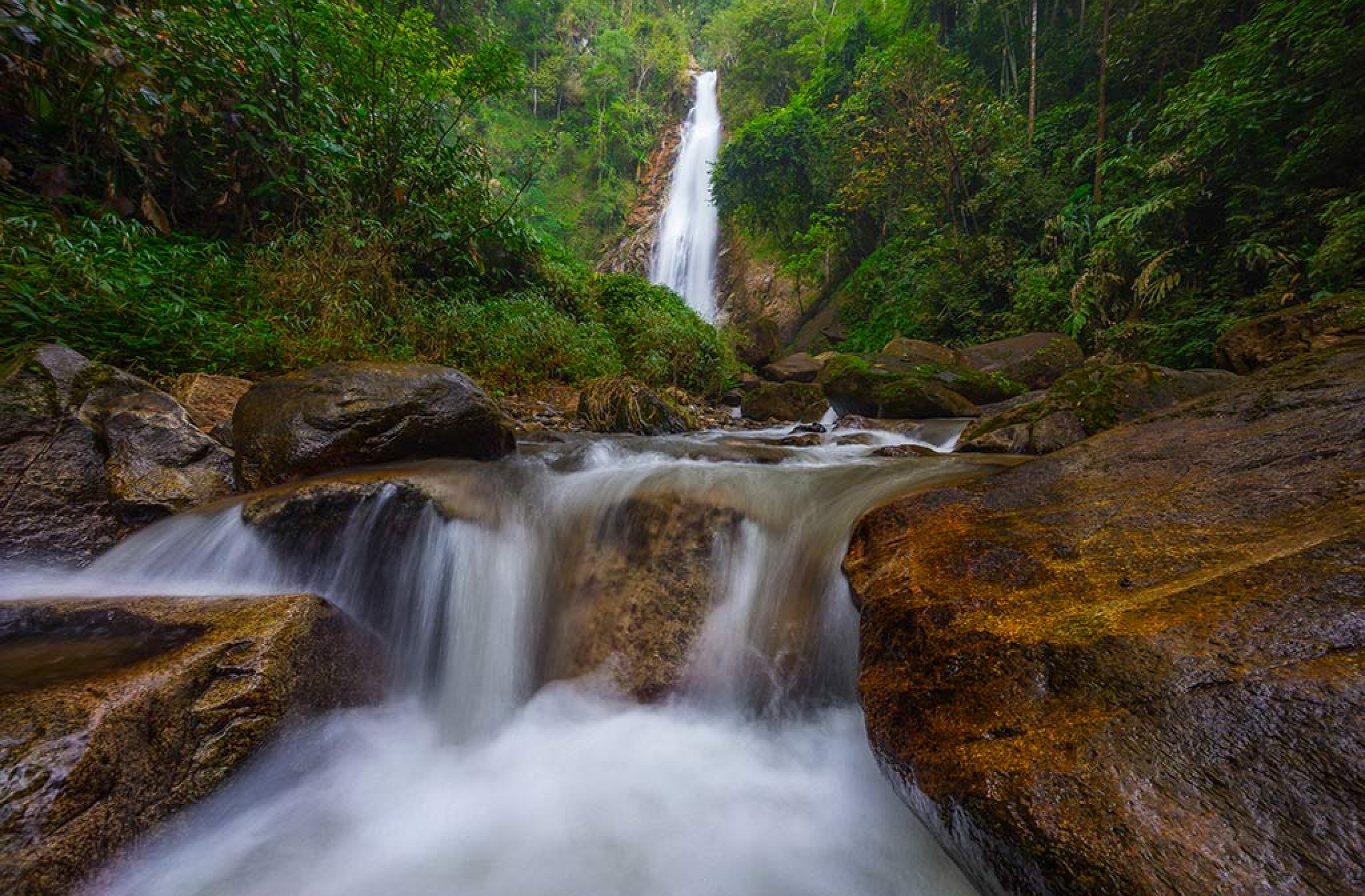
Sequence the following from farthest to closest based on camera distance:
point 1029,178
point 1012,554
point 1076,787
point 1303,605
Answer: point 1029,178 → point 1012,554 → point 1303,605 → point 1076,787

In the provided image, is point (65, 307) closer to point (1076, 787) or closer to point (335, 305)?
point (335, 305)

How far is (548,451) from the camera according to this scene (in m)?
4.43

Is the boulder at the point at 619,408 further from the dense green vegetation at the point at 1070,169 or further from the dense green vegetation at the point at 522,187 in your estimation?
the dense green vegetation at the point at 1070,169

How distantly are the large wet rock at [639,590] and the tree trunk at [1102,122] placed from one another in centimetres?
1096

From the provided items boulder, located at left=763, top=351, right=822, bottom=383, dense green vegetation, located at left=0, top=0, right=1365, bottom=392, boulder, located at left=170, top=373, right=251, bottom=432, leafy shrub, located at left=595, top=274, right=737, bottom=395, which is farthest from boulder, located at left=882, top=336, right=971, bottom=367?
boulder, located at left=170, top=373, right=251, bottom=432

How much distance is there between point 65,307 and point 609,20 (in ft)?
129

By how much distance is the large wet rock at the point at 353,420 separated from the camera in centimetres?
300

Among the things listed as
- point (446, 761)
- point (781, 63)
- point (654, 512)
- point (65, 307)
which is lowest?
point (446, 761)

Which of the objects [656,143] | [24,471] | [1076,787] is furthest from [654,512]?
[656,143]

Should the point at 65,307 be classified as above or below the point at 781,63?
below

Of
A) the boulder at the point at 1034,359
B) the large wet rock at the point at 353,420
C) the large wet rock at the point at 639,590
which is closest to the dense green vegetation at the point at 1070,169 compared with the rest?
the boulder at the point at 1034,359

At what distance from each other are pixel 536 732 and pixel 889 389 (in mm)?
7032

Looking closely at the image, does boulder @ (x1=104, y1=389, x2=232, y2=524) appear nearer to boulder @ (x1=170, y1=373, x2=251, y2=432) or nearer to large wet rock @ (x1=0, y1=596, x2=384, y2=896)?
boulder @ (x1=170, y1=373, x2=251, y2=432)

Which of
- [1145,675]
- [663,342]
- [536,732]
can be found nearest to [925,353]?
[663,342]
